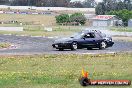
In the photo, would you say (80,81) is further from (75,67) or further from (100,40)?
(100,40)

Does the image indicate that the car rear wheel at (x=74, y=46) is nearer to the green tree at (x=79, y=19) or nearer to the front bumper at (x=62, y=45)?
the front bumper at (x=62, y=45)

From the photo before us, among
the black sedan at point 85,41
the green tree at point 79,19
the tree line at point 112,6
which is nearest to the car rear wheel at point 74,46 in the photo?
the black sedan at point 85,41

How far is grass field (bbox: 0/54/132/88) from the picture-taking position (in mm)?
12438

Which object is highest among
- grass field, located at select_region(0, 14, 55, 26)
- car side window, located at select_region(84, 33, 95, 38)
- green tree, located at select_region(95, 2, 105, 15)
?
car side window, located at select_region(84, 33, 95, 38)

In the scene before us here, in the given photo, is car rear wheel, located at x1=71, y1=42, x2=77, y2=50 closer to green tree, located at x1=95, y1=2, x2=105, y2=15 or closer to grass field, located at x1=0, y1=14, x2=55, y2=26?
grass field, located at x1=0, y1=14, x2=55, y2=26

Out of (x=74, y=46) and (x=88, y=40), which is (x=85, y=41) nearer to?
(x=88, y=40)

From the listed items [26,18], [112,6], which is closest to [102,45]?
[26,18]

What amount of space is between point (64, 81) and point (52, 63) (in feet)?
18.7

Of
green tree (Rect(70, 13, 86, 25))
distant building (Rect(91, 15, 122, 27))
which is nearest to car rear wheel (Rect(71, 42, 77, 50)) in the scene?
green tree (Rect(70, 13, 86, 25))

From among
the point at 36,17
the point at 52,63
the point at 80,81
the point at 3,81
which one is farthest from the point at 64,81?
the point at 36,17

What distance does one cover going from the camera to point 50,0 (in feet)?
571

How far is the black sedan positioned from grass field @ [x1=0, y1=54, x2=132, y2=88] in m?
5.68

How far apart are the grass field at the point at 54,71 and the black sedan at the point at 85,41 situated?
5676mm

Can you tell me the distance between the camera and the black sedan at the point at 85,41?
27.2 m
